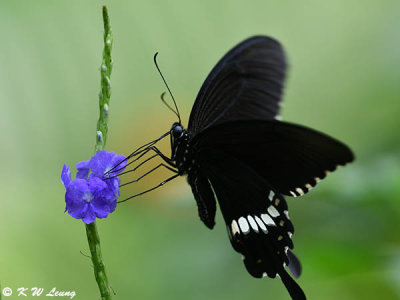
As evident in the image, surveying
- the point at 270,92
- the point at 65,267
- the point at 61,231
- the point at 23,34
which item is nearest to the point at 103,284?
the point at 270,92

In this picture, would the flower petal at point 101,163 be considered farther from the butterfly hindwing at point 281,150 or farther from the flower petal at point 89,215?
the butterfly hindwing at point 281,150

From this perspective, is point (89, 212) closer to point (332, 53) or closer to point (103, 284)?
point (103, 284)

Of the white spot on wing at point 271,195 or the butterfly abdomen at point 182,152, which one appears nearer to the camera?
the white spot on wing at point 271,195

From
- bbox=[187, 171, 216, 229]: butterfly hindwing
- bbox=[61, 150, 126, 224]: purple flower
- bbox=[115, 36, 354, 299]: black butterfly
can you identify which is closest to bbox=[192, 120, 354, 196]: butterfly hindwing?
bbox=[115, 36, 354, 299]: black butterfly

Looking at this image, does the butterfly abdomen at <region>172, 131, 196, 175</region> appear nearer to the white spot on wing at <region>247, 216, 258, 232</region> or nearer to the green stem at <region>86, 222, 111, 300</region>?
the white spot on wing at <region>247, 216, 258, 232</region>

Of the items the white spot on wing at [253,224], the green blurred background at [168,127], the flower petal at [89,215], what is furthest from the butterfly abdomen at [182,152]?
the flower petal at [89,215]

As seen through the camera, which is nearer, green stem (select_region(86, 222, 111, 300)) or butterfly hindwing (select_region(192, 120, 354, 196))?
green stem (select_region(86, 222, 111, 300))
